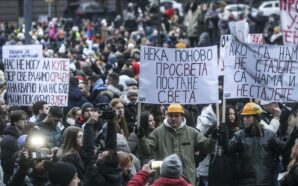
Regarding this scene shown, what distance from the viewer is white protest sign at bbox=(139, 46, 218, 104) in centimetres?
1394

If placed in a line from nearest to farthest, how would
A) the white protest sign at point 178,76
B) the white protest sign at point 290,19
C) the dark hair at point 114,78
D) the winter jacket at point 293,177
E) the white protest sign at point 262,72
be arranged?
the winter jacket at point 293,177, the white protest sign at point 290,19, the white protest sign at point 262,72, the white protest sign at point 178,76, the dark hair at point 114,78

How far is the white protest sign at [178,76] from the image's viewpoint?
13.9 meters

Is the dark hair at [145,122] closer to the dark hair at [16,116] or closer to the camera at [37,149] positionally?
the dark hair at [16,116]

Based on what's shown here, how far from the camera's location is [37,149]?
10.5m

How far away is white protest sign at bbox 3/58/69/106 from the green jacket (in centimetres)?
305

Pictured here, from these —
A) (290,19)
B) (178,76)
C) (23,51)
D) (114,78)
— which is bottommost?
(114,78)

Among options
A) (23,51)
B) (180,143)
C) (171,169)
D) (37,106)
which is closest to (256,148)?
(180,143)

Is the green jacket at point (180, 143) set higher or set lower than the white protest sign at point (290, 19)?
lower

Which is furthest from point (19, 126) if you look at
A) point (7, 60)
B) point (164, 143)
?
point (7, 60)

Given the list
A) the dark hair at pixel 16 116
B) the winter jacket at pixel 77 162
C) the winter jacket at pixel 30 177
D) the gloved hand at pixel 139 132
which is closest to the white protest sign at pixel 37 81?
the dark hair at pixel 16 116

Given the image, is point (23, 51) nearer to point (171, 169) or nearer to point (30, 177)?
point (30, 177)

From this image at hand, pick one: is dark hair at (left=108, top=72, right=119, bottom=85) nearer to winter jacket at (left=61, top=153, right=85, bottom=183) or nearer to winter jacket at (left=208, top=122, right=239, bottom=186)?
winter jacket at (left=208, top=122, right=239, bottom=186)

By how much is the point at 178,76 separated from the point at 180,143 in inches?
52.1

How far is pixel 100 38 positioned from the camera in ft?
128
